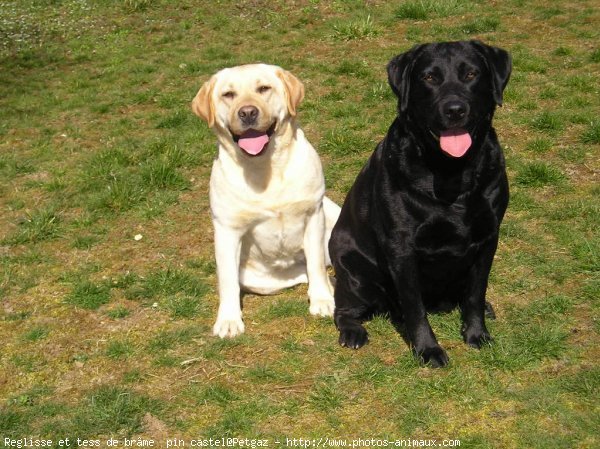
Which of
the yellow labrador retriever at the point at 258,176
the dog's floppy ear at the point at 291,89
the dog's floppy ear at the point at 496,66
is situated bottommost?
the yellow labrador retriever at the point at 258,176

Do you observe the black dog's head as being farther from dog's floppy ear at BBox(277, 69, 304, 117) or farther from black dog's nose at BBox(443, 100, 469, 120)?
dog's floppy ear at BBox(277, 69, 304, 117)

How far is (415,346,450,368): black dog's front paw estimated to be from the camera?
134 inches

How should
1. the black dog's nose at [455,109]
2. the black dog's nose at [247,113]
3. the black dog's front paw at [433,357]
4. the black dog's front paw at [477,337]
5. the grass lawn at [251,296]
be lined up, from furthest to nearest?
1. the black dog's nose at [247,113]
2. the black dog's front paw at [477,337]
3. the black dog's front paw at [433,357]
4. the grass lawn at [251,296]
5. the black dog's nose at [455,109]

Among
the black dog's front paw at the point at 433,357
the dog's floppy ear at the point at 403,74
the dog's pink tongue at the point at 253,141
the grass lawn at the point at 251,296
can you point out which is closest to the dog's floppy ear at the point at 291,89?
the dog's pink tongue at the point at 253,141

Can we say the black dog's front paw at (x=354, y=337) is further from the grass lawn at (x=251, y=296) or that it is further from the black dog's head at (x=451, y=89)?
the black dog's head at (x=451, y=89)

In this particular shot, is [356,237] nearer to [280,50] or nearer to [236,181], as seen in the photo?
[236,181]

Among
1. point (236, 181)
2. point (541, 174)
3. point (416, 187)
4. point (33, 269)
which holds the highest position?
point (416, 187)

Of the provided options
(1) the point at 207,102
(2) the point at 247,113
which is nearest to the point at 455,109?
(2) the point at 247,113

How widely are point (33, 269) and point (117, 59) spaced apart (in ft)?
17.5

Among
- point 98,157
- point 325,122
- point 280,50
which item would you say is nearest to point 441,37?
point 280,50

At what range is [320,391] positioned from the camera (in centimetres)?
332

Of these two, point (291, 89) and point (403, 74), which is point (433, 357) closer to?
point (403, 74)

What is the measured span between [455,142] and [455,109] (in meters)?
0.16

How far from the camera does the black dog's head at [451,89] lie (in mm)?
3008
